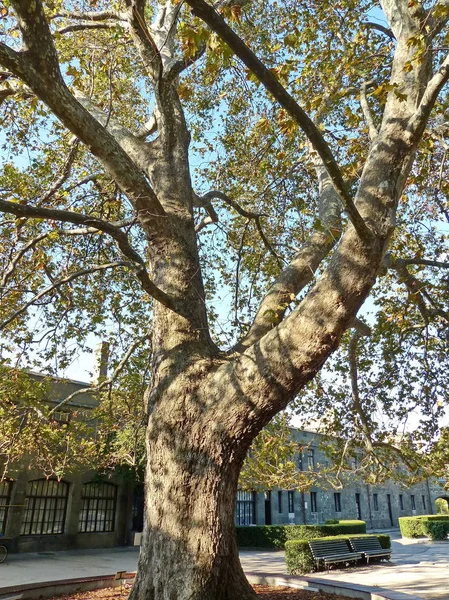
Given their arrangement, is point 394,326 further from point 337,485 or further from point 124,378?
point 124,378

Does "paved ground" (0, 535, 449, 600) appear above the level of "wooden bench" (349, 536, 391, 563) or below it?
below

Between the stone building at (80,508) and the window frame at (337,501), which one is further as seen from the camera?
the window frame at (337,501)

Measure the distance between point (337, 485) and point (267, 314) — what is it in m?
3.56

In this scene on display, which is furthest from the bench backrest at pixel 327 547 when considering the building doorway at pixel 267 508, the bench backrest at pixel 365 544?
the building doorway at pixel 267 508

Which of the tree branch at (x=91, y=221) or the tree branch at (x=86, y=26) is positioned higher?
the tree branch at (x=86, y=26)

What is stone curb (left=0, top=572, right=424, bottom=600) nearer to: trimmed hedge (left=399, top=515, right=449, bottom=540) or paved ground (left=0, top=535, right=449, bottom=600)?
paved ground (left=0, top=535, right=449, bottom=600)

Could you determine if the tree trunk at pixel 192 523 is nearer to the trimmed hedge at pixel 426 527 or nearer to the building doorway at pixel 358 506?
the trimmed hedge at pixel 426 527

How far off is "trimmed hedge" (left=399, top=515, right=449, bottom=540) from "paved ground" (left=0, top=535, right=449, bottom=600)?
901cm

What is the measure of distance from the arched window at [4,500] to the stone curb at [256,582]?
446 inches

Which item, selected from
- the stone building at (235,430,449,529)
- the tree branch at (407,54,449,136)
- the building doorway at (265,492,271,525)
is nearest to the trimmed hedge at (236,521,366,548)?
the stone building at (235,430,449,529)

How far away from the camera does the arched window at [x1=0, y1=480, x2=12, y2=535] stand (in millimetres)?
16875

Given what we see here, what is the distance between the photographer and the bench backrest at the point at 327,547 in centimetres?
1256

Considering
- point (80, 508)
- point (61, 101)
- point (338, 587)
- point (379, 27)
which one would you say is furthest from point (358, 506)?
point (61, 101)

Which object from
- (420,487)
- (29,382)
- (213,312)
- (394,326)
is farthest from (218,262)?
(420,487)
